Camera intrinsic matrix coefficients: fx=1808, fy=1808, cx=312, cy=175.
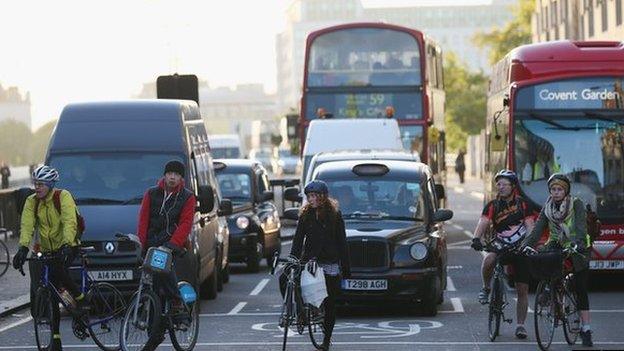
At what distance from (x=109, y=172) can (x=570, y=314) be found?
274 inches

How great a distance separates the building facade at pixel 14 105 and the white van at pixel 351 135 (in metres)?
33.4

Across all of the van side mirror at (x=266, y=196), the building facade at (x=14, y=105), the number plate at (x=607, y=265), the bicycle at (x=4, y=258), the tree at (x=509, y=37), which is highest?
the van side mirror at (x=266, y=196)

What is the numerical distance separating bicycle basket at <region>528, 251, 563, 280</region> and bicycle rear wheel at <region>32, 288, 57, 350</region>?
417 centimetres

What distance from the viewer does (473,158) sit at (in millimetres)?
106688

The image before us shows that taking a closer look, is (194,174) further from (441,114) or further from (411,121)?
(441,114)

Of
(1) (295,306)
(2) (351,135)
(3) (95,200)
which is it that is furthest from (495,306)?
(2) (351,135)

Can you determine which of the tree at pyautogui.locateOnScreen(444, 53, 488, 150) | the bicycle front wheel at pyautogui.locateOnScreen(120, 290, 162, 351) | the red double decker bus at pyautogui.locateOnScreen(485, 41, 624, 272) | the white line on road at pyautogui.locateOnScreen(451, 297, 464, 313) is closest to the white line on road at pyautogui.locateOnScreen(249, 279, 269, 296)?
the white line on road at pyautogui.locateOnScreen(451, 297, 464, 313)

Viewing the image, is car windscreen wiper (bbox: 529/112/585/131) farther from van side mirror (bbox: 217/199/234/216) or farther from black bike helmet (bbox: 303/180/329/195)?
black bike helmet (bbox: 303/180/329/195)

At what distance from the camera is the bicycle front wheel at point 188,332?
48.8 ft

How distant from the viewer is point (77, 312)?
15516 millimetres

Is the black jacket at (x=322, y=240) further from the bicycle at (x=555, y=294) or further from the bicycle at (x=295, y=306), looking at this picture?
the bicycle at (x=555, y=294)

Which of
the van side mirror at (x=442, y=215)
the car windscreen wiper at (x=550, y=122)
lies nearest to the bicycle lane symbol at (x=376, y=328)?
the van side mirror at (x=442, y=215)

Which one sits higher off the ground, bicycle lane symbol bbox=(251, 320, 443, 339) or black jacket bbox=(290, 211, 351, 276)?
black jacket bbox=(290, 211, 351, 276)

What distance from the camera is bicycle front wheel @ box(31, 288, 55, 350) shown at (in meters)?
15.3
